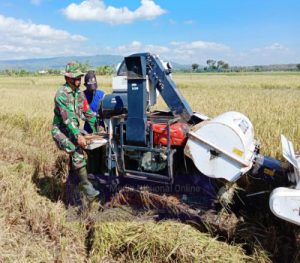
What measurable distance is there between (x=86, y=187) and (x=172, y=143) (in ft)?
4.94

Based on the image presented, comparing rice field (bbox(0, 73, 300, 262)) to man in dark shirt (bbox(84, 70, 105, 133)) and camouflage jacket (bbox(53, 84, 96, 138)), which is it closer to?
camouflage jacket (bbox(53, 84, 96, 138))

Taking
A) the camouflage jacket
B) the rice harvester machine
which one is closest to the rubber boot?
the rice harvester machine

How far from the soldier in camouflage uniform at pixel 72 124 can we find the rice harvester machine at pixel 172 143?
12.7 inches

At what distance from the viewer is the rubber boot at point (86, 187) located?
480 cm

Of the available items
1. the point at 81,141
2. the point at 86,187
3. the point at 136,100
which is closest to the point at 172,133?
the point at 136,100

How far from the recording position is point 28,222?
4.46 metres

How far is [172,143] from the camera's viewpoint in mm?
4027

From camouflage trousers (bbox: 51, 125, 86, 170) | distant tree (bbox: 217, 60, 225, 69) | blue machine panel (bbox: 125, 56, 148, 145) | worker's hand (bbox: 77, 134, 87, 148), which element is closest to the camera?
blue machine panel (bbox: 125, 56, 148, 145)

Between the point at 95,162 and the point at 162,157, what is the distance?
1435mm

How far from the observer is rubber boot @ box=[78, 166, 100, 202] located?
4805mm

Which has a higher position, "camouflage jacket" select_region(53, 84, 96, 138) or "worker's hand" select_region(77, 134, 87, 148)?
"camouflage jacket" select_region(53, 84, 96, 138)

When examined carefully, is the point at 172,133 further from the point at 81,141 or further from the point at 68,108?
the point at 68,108

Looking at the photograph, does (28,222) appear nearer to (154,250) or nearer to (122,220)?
(122,220)

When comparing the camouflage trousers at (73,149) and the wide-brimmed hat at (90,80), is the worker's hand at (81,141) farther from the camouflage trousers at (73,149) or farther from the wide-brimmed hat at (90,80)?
the wide-brimmed hat at (90,80)
